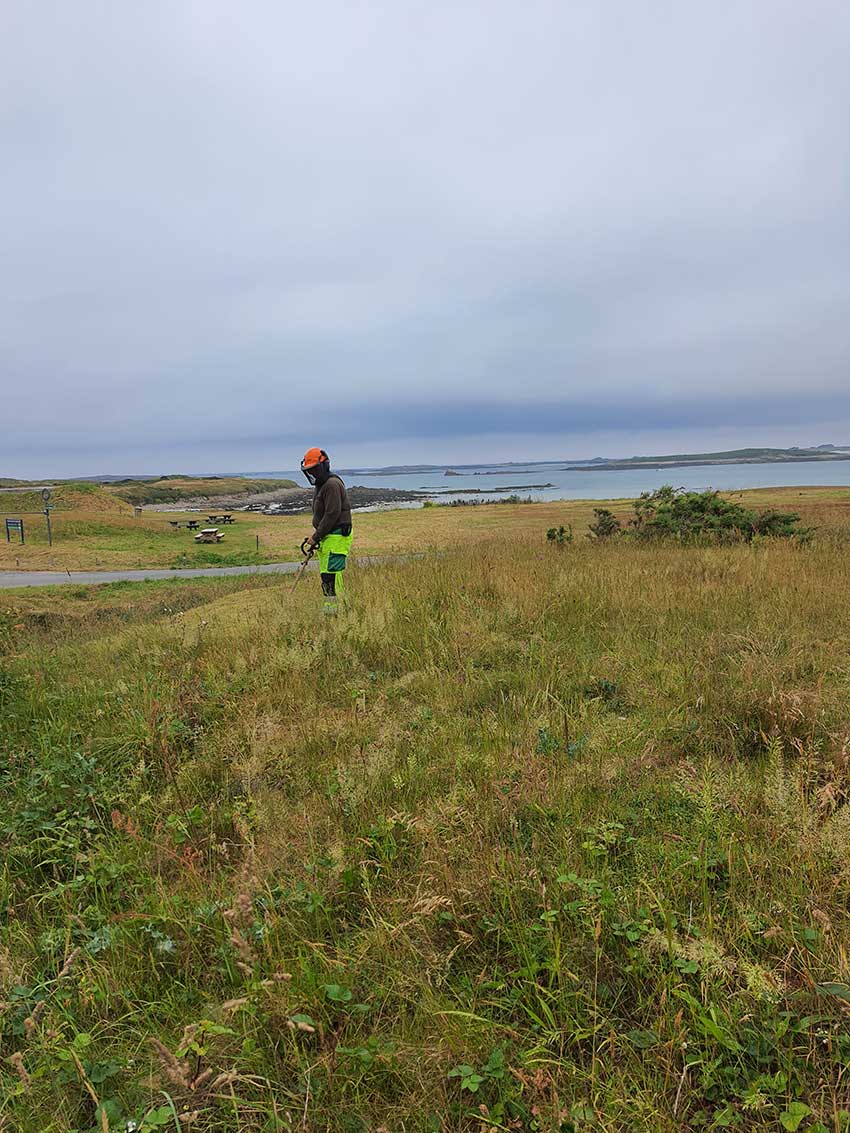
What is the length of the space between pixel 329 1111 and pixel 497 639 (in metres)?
4.24

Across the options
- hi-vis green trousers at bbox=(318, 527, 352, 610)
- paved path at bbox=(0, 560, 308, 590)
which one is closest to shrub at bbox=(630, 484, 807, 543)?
hi-vis green trousers at bbox=(318, 527, 352, 610)

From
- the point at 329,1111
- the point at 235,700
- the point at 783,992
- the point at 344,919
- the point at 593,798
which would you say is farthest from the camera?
the point at 235,700

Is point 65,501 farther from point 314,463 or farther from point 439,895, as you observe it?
point 439,895

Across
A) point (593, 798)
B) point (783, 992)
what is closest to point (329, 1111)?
point (783, 992)

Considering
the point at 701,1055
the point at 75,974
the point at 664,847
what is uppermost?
the point at 664,847

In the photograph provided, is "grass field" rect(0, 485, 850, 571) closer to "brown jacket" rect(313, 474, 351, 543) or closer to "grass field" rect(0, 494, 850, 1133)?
"brown jacket" rect(313, 474, 351, 543)

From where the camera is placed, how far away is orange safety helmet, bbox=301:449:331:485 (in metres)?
8.45

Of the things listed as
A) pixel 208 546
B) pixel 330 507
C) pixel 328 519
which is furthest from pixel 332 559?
pixel 208 546

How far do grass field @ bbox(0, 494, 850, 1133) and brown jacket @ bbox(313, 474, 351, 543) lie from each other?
3441 millimetres

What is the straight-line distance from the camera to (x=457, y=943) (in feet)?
7.47

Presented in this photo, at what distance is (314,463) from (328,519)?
2.99ft

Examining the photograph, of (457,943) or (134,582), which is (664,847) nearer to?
(457,943)

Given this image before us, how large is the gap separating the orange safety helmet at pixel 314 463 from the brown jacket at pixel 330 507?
0.68 feet

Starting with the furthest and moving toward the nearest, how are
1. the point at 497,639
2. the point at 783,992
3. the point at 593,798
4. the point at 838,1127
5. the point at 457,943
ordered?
the point at 497,639 → the point at 593,798 → the point at 457,943 → the point at 783,992 → the point at 838,1127
